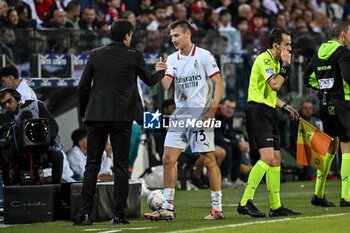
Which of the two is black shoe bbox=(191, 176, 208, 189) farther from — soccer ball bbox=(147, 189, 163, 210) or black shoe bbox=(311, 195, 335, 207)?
soccer ball bbox=(147, 189, 163, 210)

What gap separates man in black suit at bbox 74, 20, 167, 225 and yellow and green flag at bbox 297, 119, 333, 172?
2873 millimetres

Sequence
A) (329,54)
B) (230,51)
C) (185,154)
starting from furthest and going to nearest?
(230,51), (185,154), (329,54)

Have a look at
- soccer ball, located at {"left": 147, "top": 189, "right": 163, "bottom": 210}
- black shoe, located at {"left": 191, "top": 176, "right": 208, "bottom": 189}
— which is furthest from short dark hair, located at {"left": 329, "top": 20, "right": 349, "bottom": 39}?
black shoe, located at {"left": 191, "top": 176, "right": 208, "bottom": 189}

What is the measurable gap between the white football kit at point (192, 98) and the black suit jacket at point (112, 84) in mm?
707

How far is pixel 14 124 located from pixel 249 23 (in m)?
12.2

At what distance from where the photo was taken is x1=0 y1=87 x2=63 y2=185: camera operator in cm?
1368

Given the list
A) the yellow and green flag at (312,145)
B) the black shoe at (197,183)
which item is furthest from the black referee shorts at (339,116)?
the black shoe at (197,183)

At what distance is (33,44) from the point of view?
18.5 metres

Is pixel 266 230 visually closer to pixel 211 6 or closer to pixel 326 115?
pixel 326 115

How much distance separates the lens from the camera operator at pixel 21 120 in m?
13.7

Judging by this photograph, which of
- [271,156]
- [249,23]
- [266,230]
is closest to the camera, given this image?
[266,230]

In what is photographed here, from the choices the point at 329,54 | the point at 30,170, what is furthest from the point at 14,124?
the point at 329,54

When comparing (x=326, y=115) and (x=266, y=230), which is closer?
(x=266, y=230)

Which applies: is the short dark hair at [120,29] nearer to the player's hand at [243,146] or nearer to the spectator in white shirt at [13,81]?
the spectator in white shirt at [13,81]
